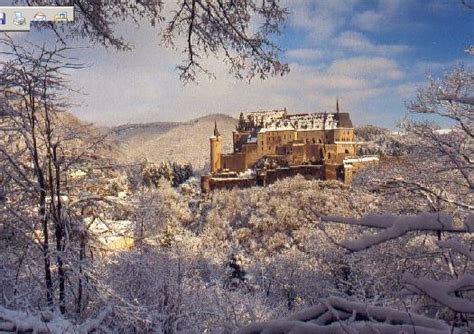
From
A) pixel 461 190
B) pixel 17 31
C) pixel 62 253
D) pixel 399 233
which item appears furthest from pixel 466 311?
pixel 461 190

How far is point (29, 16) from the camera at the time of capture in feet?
13.9

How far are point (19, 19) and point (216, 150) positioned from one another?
49.1m

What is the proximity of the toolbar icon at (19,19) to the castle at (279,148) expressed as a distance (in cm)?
3792

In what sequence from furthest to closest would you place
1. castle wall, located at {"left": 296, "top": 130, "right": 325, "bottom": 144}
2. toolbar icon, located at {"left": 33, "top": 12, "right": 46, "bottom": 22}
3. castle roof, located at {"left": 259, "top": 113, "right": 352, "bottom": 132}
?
castle roof, located at {"left": 259, "top": 113, "right": 352, "bottom": 132}, castle wall, located at {"left": 296, "top": 130, "right": 325, "bottom": 144}, toolbar icon, located at {"left": 33, "top": 12, "right": 46, "bottom": 22}

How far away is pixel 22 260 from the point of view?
3844 millimetres

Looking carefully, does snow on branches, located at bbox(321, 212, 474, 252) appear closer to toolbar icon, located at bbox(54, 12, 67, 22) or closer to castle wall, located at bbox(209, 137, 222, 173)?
toolbar icon, located at bbox(54, 12, 67, 22)

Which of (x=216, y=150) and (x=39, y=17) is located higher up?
(x=39, y=17)

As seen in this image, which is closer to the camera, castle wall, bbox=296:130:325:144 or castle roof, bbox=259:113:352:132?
castle wall, bbox=296:130:325:144

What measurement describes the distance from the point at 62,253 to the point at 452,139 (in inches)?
313

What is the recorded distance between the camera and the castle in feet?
148

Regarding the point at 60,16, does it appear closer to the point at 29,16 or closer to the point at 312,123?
the point at 29,16

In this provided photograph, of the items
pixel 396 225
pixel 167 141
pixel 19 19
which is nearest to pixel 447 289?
pixel 396 225

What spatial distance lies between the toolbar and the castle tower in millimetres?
Answer: 46195

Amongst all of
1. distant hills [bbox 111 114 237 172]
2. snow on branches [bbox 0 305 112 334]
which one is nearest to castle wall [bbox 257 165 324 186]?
distant hills [bbox 111 114 237 172]
